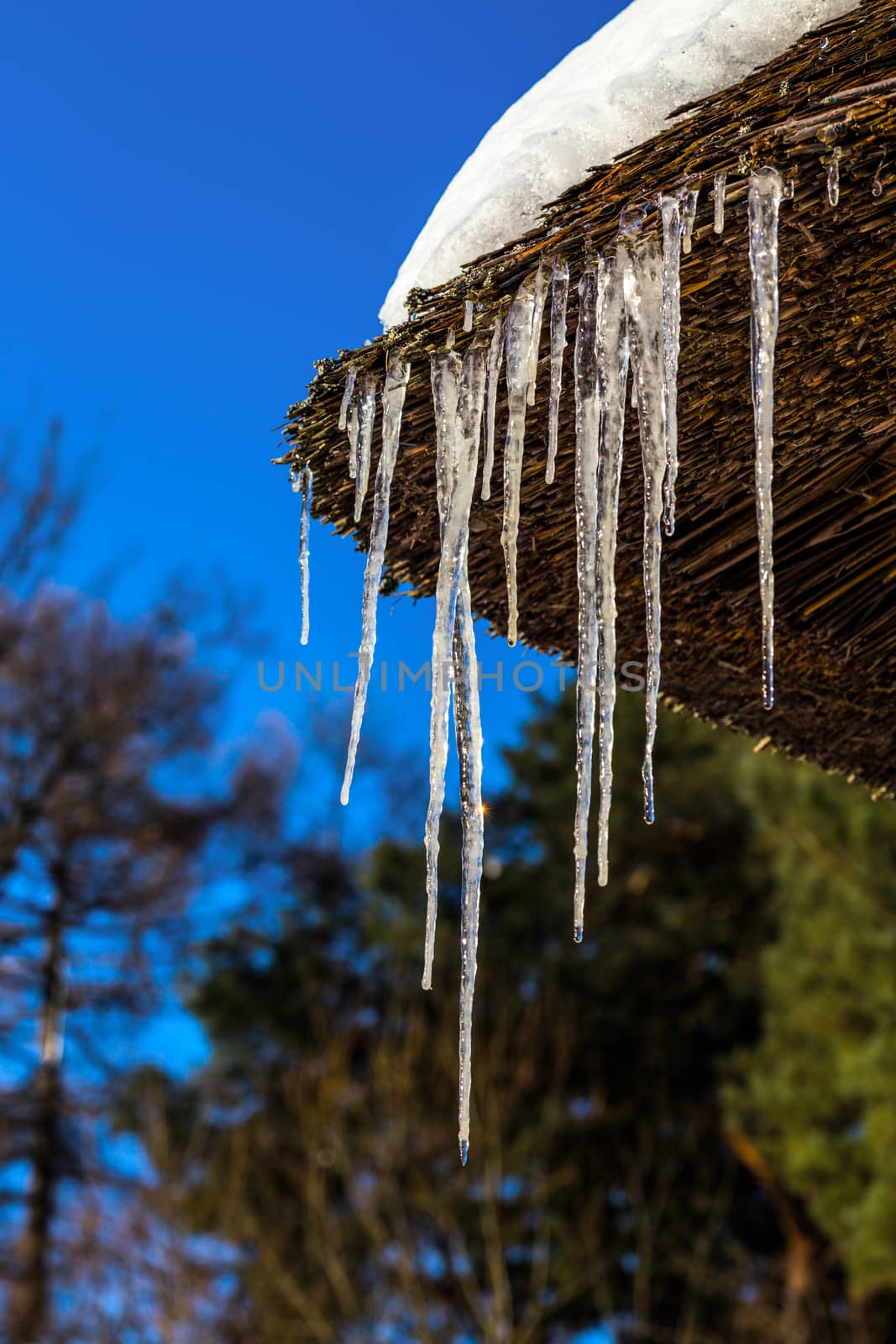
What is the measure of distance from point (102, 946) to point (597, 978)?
14.4 feet

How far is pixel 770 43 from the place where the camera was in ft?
5.46

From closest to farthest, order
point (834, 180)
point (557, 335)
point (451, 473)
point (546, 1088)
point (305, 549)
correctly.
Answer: point (834, 180)
point (557, 335)
point (451, 473)
point (305, 549)
point (546, 1088)

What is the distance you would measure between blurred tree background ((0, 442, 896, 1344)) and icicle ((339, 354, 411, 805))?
5.85m

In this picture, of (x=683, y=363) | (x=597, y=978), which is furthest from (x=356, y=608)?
(x=597, y=978)

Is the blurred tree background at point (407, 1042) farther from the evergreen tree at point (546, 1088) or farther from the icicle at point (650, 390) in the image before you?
the icicle at point (650, 390)

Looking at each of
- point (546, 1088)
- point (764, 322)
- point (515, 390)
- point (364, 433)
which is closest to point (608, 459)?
point (515, 390)

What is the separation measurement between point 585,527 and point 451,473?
219 millimetres

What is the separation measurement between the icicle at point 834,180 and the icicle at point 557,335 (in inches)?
12.6

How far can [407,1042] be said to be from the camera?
8938 mm

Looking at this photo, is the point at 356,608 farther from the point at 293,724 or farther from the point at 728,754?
the point at 293,724

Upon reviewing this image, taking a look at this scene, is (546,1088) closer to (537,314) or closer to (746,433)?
(746,433)

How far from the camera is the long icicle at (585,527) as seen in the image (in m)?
1.62

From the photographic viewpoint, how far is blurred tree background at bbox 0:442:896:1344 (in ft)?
26.8

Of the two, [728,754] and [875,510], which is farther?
[728,754]
